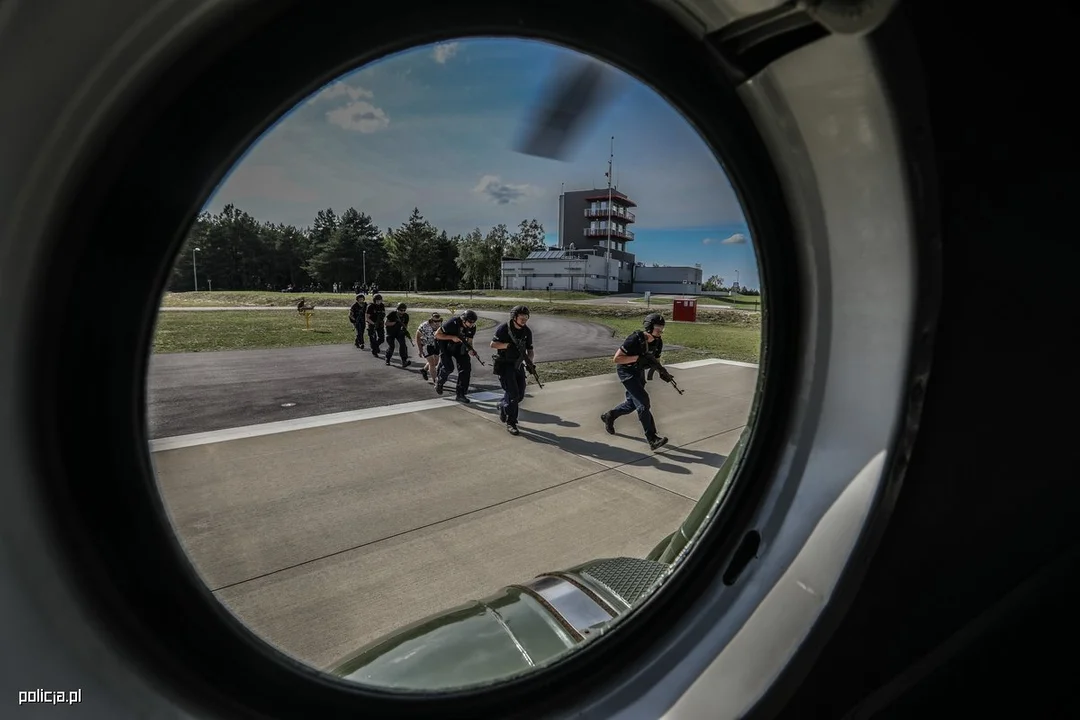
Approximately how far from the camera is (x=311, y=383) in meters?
6.12

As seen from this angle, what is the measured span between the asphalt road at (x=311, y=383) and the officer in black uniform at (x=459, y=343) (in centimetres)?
45

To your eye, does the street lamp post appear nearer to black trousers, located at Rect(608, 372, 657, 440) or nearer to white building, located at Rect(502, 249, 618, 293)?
white building, located at Rect(502, 249, 618, 293)

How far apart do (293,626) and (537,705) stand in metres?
1.73

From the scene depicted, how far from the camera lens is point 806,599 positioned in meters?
0.78

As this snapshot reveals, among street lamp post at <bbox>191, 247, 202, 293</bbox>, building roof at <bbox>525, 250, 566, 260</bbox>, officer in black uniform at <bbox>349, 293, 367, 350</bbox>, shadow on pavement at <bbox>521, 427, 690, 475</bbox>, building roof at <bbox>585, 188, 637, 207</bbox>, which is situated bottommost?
shadow on pavement at <bbox>521, 427, 690, 475</bbox>

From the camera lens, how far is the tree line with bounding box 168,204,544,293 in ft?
2.20

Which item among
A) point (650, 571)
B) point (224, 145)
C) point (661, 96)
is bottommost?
point (650, 571)

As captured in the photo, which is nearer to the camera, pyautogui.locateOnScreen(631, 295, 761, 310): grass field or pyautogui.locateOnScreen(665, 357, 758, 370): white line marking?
pyautogui.locateOnScreen(631, 295, 761, 310): grass field

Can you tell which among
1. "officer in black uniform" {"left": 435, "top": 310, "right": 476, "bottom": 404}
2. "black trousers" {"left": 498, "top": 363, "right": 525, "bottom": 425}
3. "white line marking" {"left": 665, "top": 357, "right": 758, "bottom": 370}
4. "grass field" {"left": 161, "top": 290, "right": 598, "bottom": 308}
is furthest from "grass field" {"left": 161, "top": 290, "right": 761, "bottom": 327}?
"white line marking" {"left": 665, "top": 357, "right": 758, "bottom": 370}

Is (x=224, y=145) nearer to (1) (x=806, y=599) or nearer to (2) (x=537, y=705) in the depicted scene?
(2) (x=537, y=705)

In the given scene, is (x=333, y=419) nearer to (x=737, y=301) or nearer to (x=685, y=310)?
(x=685, y=310)

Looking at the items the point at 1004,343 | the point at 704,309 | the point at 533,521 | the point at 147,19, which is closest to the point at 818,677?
the point at 1004,343

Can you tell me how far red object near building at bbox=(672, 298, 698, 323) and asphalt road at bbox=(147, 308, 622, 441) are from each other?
85 cm

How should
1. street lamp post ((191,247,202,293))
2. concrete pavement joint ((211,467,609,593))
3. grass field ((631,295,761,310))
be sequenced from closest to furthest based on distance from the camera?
street lamp post ((191,247,202,293)) < grass field ((631,295,761,310)) < concrete pavement joint ((211,467,609,593))
